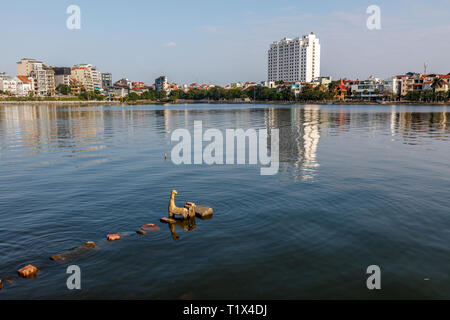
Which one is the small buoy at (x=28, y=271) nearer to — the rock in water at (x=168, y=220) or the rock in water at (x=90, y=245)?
the rock in water at (x=90, y=245)

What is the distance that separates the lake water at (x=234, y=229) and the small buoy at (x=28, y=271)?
0.22m

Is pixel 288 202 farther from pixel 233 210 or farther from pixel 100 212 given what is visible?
pixel 100 212

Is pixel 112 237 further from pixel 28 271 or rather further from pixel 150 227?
pixel 28 271

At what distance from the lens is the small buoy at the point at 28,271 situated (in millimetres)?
13609

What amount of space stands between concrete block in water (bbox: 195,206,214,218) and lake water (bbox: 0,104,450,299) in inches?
28.0

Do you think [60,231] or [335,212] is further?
[335,212]

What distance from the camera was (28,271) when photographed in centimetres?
1370

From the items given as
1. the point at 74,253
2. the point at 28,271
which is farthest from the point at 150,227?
the point at 28,271

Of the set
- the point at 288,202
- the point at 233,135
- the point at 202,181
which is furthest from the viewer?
the point at 233,135

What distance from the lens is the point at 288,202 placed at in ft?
74.0

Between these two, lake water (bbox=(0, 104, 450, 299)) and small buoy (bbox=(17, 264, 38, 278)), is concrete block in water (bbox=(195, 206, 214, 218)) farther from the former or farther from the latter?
small buoy (bbox=(17, 264, 38, 278))

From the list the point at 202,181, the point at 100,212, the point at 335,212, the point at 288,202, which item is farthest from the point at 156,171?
the point at 335,212

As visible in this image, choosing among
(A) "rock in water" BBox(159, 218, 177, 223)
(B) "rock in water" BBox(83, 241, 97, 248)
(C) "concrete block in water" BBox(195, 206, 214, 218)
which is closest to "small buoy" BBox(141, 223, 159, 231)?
(A) "rock in water" BBox(159, 218, 177, 223)
